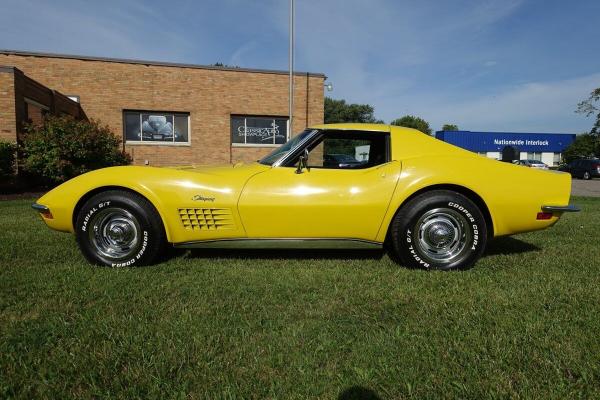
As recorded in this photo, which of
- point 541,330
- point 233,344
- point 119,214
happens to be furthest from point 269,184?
point 541,330

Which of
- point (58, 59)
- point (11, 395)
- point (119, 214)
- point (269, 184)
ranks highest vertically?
point (58, 59)

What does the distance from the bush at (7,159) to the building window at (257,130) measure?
26.6 feet

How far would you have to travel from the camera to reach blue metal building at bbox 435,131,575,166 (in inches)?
2008

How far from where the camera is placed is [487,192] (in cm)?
342

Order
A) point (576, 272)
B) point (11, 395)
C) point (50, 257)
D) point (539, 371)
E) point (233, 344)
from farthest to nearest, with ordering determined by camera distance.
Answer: point (50, 257) < point (576, 272) < point (233, 344) < point (539, 371) < point (11, 395)

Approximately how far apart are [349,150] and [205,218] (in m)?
1.52

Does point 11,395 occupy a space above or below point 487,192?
below

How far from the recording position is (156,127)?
15867 mm

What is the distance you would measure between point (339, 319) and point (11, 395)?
1630 mm

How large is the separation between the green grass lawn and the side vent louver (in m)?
0.37

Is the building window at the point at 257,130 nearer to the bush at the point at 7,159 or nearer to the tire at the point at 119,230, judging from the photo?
the bush at the point at 7,159

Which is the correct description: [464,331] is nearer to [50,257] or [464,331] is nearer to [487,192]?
[487,192]

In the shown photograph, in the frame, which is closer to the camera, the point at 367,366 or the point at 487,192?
the point at 367,366

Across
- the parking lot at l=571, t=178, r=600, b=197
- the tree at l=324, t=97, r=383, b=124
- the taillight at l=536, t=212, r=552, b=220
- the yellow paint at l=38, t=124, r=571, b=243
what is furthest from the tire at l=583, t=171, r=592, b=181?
the tree at l=324, t=97, r=383, b=124
